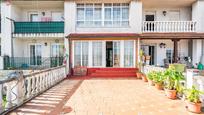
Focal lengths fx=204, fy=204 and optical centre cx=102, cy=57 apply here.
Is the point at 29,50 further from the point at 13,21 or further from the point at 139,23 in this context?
the point at 139,23

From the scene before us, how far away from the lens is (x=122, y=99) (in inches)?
316

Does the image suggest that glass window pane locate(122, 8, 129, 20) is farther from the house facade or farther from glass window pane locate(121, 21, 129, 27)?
glass window pane locate(121, 21, 129, 27)

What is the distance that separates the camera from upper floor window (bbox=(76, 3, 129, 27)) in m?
18.4

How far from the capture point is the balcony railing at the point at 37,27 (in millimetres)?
18250

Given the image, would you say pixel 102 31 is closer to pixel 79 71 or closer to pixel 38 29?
pixel 79 71

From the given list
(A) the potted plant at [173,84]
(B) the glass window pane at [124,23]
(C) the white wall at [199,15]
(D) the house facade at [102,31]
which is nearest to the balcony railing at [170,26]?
(D) the house facade at [102,31]

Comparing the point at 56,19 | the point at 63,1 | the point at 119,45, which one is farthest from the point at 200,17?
the point at 56,19

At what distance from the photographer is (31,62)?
19688 mm

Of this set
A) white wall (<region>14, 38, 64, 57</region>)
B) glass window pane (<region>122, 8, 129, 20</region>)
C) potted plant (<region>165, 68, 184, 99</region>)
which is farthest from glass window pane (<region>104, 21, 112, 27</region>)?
potted plant (<region>165, 68, 184, 99</region>)

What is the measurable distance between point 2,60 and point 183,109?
632 inches

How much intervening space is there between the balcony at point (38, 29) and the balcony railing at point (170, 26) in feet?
25.6

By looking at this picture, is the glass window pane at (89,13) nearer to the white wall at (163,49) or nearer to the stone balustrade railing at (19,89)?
the white wall at (163,49)

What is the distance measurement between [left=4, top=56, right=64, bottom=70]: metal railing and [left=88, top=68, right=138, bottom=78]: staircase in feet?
9.84

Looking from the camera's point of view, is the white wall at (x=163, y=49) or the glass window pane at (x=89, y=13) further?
the white wall at (x=163, y=49)
